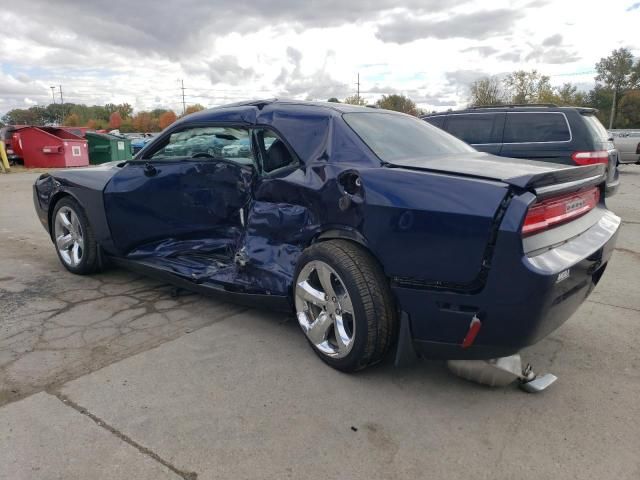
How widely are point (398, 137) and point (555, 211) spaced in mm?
1184

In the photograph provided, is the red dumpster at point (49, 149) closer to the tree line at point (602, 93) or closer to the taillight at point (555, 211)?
the taillight at point (555, 211)

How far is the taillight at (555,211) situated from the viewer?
7.60 feet

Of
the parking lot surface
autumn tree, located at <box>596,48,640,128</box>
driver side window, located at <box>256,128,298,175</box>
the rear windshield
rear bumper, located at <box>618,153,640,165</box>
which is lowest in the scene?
the parking lot surface

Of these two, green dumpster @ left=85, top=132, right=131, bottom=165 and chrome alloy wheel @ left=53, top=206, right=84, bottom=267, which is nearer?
chrome alloy wheel @ left=53, top=206, right=84, bottom=267

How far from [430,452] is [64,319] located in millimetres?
2841

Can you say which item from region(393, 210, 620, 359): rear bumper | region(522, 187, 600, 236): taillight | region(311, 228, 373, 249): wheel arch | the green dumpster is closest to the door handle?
region(311, 228, 373, 249): wheel arch

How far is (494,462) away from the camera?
86.4 inches

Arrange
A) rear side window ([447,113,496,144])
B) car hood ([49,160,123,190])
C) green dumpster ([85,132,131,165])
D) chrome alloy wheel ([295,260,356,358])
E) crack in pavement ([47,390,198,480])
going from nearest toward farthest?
crack in pavement ([47,390,198,480])
chrome alloy wheel ([295,260,356,358])
car hood ([49,160,123,190])
rear side window ([447,113,496,144])
green dumpster ([85,132,131,165])

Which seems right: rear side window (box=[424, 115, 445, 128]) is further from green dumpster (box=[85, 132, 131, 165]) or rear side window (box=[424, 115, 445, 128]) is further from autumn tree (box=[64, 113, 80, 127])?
autumn tree (box=[64, 113, 80, 127])

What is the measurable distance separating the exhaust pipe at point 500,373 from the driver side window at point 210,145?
1958 mm

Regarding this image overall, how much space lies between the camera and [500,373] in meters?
2.63

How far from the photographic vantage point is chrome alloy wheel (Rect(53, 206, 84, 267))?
4.71 meters

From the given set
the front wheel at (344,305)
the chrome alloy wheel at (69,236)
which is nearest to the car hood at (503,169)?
the front wheel at (344,305)

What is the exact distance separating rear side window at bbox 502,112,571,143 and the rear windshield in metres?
0.31
